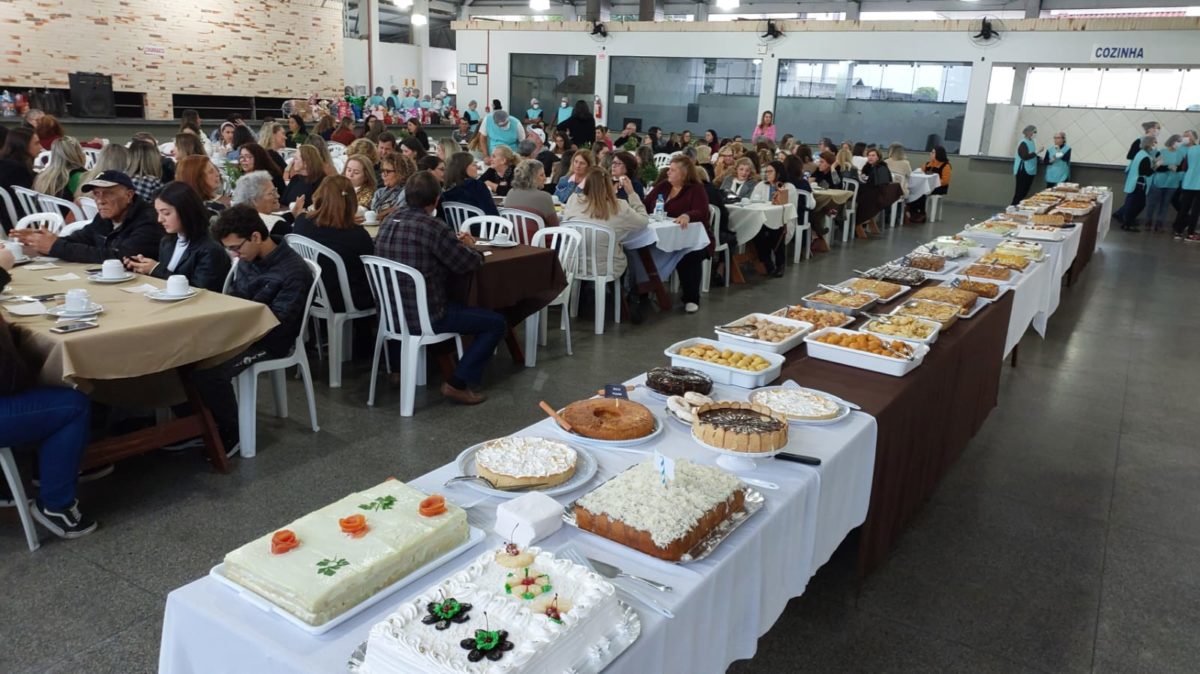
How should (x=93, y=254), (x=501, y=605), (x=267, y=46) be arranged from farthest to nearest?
(x=267, y=46)
(x=93, y=254)
(x=501, y=605)

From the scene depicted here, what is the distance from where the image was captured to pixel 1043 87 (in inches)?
496

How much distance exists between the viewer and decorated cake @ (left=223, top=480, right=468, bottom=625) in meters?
1.11

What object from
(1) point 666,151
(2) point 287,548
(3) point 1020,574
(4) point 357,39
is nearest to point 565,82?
(1) point 666,151

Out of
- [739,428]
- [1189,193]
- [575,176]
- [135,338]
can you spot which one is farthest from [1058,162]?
[135,338]

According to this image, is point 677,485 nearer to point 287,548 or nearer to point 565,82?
point 287,548

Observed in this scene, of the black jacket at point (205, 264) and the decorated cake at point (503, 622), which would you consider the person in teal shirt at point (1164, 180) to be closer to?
the black jacket at point (205, 264)

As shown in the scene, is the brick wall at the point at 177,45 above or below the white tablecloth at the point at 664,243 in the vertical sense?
above

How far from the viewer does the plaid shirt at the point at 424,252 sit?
3.54 m

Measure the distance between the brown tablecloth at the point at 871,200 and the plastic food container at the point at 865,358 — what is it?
7.39m

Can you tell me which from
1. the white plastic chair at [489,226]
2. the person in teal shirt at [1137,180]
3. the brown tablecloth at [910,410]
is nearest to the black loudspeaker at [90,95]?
the white plastic chair at [489,226]

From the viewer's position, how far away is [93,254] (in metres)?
3.56

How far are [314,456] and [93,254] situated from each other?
1.44m

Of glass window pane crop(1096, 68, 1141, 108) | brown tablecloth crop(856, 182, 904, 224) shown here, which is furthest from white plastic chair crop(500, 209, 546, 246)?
glass window pane crop(1096, 68, 1141, 108)

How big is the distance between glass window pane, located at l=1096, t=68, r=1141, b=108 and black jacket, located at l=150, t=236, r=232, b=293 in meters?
13.3
